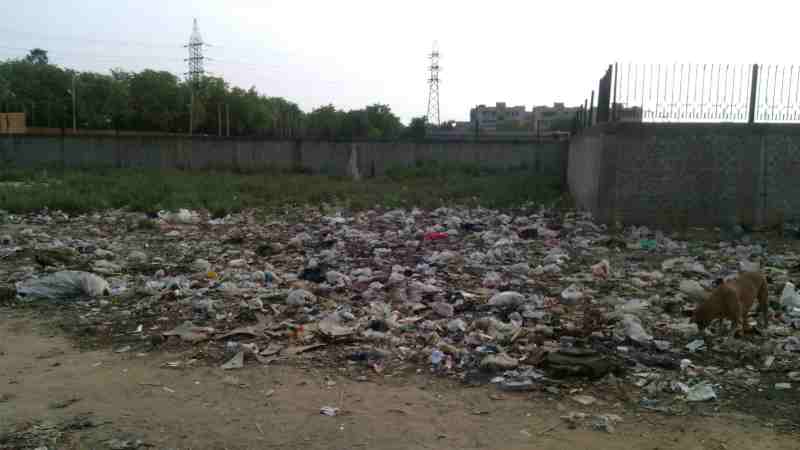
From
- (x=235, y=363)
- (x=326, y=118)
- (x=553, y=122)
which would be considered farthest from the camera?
(x=326, y=118)

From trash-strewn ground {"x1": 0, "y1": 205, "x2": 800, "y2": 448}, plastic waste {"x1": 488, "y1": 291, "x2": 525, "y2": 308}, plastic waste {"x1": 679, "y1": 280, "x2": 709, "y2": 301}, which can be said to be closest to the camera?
trash-strewn ground {"x1": 0, "y1": 205, "x2": 800, "y2": 448}

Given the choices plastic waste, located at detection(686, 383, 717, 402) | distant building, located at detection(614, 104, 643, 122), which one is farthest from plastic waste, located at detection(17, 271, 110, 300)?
distant building, located at detection(614, 104, 643, 122)

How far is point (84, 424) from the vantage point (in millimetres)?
3150

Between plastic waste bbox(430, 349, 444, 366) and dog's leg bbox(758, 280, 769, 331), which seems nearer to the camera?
plastic waste bbox(430, 349, 444, 366)

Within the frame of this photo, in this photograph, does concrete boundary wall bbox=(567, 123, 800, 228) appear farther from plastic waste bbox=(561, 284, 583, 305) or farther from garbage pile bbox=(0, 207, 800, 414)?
plastic waste bbox=(561, 284, 583, 305)

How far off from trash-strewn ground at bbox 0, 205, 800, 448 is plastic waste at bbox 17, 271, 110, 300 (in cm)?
2

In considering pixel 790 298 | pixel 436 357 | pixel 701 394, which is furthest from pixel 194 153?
pixel 701 394

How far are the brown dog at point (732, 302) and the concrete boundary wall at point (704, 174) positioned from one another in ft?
16.5

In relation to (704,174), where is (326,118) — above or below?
above

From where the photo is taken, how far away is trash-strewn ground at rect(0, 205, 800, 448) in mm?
3115

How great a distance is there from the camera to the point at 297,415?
10.7ft

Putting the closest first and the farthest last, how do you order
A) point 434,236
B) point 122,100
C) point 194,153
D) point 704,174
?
point 434,236
point 704,174
point 194,153
point 122,100

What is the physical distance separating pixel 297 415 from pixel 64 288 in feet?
11.6

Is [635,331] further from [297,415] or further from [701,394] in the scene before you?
[297,415]
